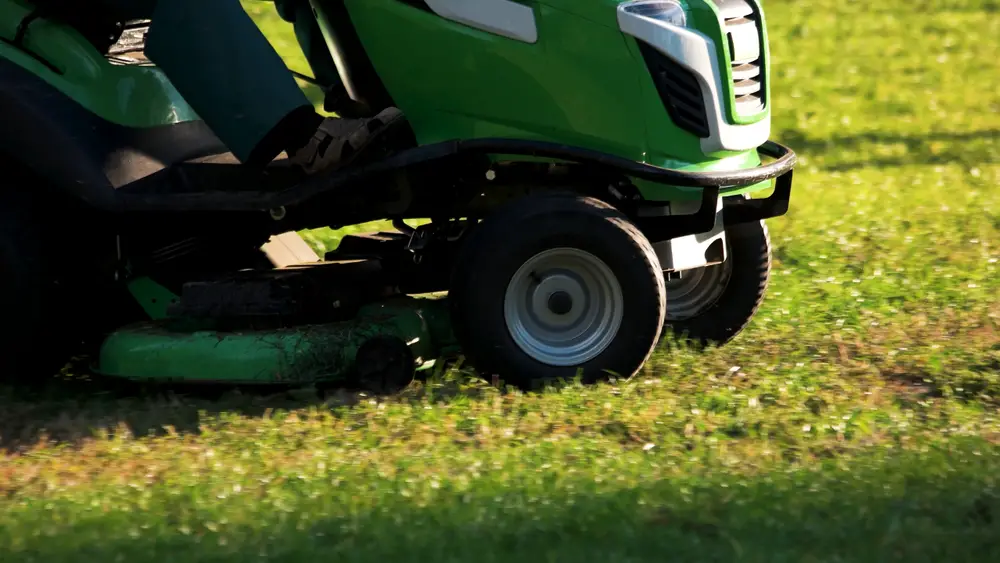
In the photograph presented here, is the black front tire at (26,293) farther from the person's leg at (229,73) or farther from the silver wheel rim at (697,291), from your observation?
the silver wheel rim at (697,291)

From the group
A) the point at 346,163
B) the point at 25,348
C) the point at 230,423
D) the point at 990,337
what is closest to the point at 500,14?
the point at 346,163

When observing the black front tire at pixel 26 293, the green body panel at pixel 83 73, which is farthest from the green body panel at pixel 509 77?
the black front tire at pixel 26 293

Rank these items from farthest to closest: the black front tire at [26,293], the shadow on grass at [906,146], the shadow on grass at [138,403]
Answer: the shadow on grass at [906,146] → the black front tire at [26,293] → the shadow on grass at [138,403]

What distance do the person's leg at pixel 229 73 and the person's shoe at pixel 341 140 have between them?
0.13 m

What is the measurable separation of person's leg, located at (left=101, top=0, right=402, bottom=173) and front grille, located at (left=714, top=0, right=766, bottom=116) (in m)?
1.61

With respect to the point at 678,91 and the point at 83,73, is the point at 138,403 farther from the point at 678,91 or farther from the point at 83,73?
the point at 678,91

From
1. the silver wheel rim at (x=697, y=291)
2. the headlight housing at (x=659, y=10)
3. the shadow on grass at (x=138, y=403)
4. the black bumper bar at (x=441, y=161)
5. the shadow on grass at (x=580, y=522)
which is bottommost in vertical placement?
the shadow on grass at (x=138, y=403)

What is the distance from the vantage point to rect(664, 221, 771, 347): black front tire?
22.4 feet

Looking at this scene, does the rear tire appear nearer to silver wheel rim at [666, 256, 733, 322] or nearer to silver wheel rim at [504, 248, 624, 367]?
silver wheel rim at [504, 248, 624, 367]

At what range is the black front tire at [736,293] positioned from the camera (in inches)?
269

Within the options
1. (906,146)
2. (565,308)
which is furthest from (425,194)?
(906,146)

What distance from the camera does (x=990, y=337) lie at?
691 centimetres

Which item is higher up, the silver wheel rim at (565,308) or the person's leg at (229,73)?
the person's leg at (229,73)

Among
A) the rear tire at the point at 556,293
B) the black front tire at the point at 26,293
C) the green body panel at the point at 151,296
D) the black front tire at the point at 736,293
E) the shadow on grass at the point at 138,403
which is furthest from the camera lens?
the black front tire at the point at 736,293
